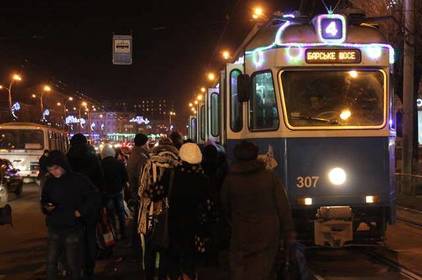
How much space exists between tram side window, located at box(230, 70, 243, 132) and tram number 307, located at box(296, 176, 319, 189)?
1.48 m

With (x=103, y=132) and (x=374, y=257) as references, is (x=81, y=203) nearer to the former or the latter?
(x=374, y=257)

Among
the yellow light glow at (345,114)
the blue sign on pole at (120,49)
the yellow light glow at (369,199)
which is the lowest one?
the yellow light glow at (369,199)

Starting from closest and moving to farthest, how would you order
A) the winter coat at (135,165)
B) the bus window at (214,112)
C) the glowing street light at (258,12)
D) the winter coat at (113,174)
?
1. the winter coat at (135,165)
2. the winter coat at (113,174)
3. the bus window at (214,112)
4. the glowing street light at (258,12)

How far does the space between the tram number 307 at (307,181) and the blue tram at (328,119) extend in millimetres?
14

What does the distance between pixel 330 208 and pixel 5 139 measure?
71.6 ft

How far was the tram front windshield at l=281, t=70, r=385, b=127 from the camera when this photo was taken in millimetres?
9711

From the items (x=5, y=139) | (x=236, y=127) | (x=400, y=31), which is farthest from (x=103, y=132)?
(x=236, y=127)

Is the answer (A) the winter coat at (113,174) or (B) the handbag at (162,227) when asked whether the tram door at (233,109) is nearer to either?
(A) the winter coat at (113,174)

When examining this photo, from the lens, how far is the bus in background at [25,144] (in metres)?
27.9

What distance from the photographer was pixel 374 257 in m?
10.1

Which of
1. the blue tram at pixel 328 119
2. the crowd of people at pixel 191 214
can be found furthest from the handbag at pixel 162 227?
the blue tram at pixel 328 119

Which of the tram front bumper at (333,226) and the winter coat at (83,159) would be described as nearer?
the winter coat at (83,159)

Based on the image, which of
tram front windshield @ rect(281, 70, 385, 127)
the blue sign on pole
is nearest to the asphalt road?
tram front windshield @ rect(281, 70, 385, 127)

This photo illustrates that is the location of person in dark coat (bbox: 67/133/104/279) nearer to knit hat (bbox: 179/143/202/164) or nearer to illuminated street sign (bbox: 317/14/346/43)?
knit hat (bbox: 179/143/202/164)
